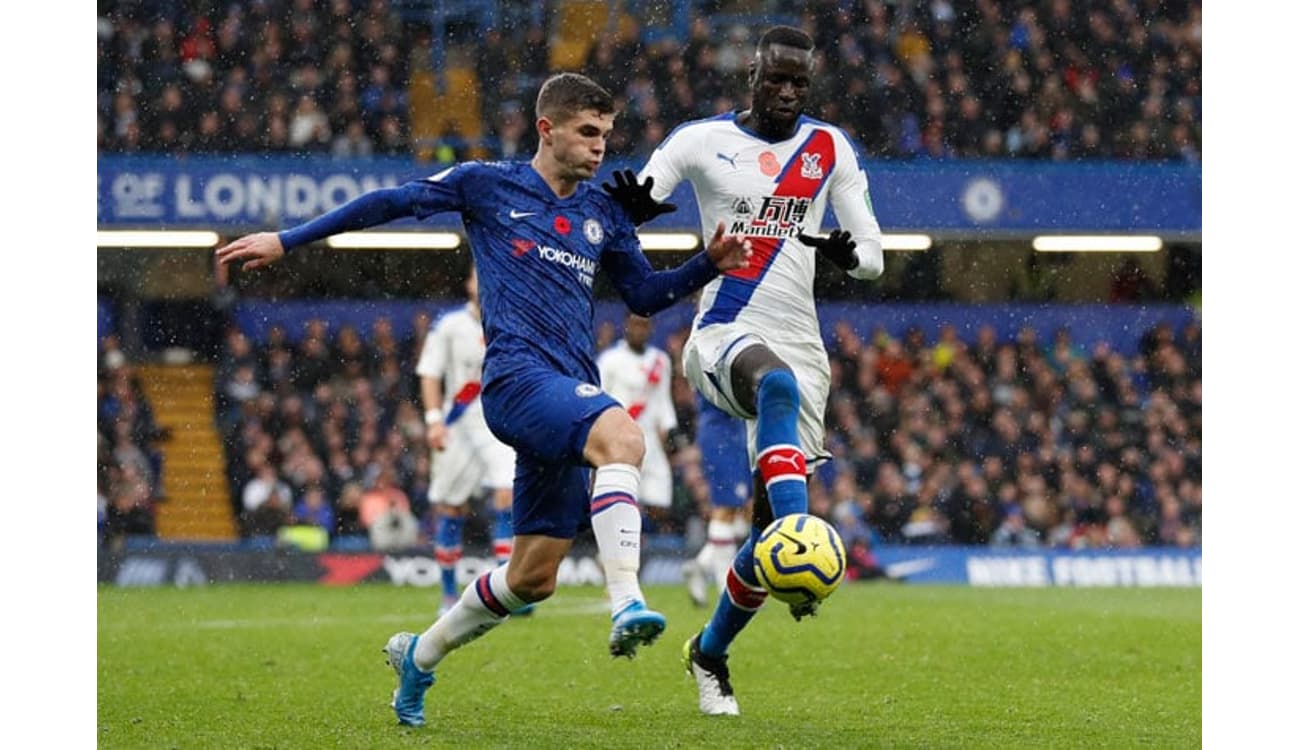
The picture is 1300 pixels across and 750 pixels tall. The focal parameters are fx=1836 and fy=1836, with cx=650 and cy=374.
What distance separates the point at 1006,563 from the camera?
18609mm

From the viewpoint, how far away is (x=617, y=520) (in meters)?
6.12

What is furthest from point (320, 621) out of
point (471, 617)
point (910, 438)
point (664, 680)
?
point (910, 438)

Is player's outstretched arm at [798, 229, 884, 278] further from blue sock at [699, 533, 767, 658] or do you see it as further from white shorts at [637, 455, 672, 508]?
white shorts at [637, 455, 672, 508]

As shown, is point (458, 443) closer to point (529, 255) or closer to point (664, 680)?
point (664, 680)

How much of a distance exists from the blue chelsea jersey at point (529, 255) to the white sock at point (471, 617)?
776mm

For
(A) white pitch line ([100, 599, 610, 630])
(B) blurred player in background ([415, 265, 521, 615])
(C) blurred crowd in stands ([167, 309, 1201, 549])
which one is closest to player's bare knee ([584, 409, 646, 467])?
(B) blurred player in background ([415, 265, 521, 615])

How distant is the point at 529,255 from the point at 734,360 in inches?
43.7

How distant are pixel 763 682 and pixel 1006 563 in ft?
34.2

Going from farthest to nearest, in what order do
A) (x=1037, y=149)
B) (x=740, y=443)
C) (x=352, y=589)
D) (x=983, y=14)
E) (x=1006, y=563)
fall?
(x=983, y=14)
(x=1037, y=149)
(x=1006, y=563)
(x=352, y=589)
(x=740, y=443)

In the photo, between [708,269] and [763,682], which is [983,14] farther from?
[708,269]

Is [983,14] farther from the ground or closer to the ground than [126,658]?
farther from the ground

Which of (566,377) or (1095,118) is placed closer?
(566,377)

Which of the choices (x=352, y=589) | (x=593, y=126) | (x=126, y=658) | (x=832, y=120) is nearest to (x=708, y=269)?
(x=593, y=126)

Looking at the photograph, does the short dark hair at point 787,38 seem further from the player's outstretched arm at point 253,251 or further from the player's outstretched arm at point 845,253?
the player's outstretched arm at point 253,251
